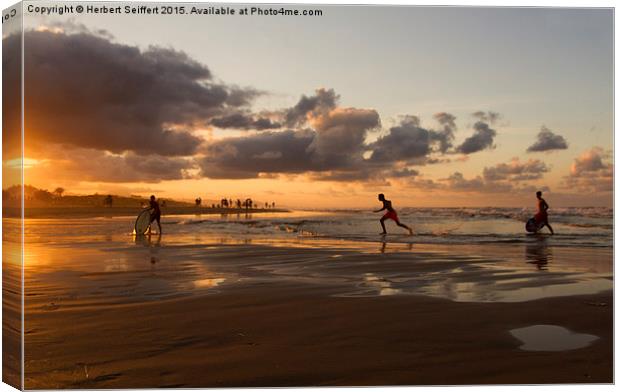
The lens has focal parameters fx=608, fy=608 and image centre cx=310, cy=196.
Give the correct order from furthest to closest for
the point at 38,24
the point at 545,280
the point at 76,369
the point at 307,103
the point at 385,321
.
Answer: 1. the point at 545,280
2. the point at 307,103
3. the point at 385,321
4. the point at 38,24
5. the point at 76,369

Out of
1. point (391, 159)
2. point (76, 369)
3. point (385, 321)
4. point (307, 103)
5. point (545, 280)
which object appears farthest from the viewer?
point (545, 280)

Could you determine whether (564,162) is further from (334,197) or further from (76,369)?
(76,369)

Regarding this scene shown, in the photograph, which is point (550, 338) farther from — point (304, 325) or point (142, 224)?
point (142, 224)

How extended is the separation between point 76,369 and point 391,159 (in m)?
3.99

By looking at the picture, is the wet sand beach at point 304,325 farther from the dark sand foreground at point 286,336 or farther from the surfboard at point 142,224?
the surfboard at point 142,224

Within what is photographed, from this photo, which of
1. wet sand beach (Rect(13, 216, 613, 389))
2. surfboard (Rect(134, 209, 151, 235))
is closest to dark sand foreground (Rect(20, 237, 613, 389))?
wet sand beach (Rect(13, 216, 613, 389))

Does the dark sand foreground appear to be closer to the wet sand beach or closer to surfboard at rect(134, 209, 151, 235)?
the wet sand beach

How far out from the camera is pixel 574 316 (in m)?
6.19

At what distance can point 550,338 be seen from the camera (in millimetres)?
5594

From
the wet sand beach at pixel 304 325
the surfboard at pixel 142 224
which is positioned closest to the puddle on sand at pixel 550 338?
the wet sand beach at pixel 304 325

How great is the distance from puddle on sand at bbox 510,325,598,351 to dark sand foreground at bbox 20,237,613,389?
0.25 ft

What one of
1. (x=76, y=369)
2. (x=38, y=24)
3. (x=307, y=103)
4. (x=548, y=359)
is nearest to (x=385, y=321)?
(x=548, y=359)

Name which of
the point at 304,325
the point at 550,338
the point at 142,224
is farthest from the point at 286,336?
the point at 142,224

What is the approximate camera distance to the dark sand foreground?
5.09m
